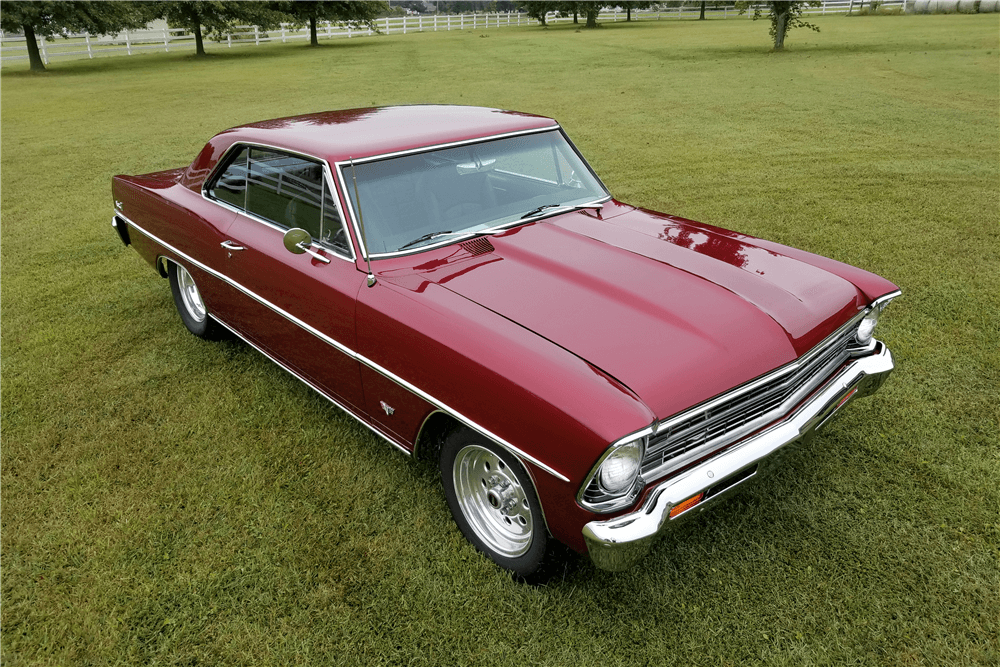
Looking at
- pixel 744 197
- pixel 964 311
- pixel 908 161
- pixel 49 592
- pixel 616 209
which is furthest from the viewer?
pixel 908 161

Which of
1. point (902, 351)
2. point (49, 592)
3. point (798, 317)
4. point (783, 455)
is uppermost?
point (798, 317)

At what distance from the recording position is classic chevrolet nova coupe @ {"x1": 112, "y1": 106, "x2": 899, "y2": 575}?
2.23 m

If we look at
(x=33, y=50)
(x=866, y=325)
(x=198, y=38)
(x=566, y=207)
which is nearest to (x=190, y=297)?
(x=566, y=207)

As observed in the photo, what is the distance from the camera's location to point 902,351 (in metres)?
4.25

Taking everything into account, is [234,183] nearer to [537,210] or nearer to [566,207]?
[537,210]

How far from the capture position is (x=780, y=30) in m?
22.1

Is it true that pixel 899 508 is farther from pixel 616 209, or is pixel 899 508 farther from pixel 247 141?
pixel 247 141

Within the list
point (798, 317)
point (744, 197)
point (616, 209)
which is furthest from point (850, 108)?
point (798, 317)

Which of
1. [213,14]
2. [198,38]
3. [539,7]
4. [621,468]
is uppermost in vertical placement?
[539,7]

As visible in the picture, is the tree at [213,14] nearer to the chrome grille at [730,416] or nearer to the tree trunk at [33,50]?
the tree trunk at [33,50]

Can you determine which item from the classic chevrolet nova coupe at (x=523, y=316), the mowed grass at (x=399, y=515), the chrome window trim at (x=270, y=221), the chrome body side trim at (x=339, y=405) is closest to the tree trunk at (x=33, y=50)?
the mowed grass at (x=399, y=515)

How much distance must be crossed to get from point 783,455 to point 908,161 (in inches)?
317

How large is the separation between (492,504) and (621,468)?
80 centimetres

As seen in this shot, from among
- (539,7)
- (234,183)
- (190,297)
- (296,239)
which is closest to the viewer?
(296,239)
